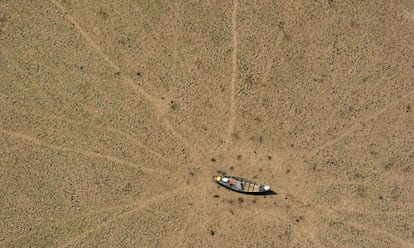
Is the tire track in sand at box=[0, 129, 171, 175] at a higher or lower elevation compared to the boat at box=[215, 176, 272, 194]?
lower

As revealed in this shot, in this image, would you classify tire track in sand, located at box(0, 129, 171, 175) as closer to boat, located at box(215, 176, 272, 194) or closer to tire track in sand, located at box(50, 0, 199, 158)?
tire track in sand, located at box(50, 0, 199, 158)

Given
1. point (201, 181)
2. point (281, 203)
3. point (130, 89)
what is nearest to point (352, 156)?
point (281, 203)

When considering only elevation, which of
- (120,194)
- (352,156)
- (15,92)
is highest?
(352,156)

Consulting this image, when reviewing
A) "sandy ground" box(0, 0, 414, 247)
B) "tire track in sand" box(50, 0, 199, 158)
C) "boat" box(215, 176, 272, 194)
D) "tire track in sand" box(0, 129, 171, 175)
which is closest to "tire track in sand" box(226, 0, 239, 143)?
"sandy ground" box(0, 0, 414, 247)

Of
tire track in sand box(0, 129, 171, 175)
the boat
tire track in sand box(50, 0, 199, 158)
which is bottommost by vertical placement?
tire track in sand box(0, 129, 171, 175)

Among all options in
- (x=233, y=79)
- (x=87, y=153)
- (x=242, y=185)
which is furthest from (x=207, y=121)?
(x=87, y=153)

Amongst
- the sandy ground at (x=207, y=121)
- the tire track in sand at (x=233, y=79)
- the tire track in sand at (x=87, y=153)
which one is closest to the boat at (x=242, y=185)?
the sandy ground at (x=207, y=121)

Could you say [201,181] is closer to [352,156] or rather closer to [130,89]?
[130,89]

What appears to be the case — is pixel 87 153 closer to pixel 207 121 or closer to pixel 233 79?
pixel 207 121

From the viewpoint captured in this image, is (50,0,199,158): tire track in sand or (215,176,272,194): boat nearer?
(215,176,272,194): boat
